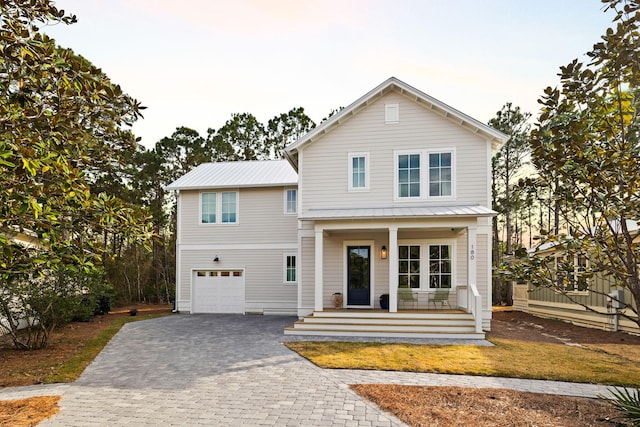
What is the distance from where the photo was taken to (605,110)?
4.85m

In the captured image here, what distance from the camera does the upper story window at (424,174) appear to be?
14.6 metres

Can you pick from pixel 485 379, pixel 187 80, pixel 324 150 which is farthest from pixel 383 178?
pixel 485 379

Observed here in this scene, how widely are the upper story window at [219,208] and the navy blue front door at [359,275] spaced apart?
5985mm

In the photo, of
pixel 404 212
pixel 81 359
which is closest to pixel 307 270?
pixel 404 212

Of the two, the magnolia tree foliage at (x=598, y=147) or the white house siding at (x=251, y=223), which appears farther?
the white house siding at (x=251, y=223)

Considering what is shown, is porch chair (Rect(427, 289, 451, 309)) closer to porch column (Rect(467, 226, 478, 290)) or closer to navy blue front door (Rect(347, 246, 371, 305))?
porch column (Rect(467, 226, 478, 290))

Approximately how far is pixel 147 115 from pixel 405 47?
20.4 feet

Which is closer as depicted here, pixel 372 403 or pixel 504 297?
pixel 372 403

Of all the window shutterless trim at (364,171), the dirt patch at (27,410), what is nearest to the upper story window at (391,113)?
the window shutterless trim at (364,171)

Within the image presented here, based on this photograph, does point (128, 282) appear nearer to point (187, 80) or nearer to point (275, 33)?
point (187, 80)

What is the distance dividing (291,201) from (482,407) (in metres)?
13.1

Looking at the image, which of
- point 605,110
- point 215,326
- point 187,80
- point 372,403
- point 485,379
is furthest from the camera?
point 215,326

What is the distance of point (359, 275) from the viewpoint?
15320mm

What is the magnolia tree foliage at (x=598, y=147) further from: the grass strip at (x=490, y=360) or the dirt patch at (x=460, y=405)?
the grass strip at (x=490, y=360)
